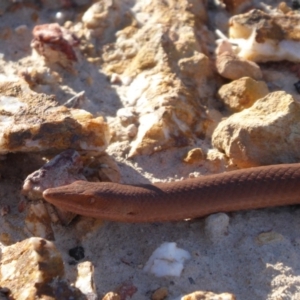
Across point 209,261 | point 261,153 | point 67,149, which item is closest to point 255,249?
point 209,261

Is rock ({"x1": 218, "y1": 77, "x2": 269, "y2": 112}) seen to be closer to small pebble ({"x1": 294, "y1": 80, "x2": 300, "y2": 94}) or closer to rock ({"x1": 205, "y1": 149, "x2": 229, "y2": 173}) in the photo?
small pebble ({"x1": 294, "y1": 80, "x2": 300, "y2": 94})

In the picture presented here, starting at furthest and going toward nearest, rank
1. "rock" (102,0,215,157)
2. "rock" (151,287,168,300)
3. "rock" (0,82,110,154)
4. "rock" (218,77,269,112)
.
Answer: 1. "rock" (218,77,269,112)
2. "rock" (102,0,215,157)
3. "rock" (0,82,110,154)
4. "rock" (151,287,168,300)

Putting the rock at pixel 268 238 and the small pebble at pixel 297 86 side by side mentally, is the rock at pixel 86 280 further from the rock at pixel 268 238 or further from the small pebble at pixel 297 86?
the small pebble at pixel 297 86

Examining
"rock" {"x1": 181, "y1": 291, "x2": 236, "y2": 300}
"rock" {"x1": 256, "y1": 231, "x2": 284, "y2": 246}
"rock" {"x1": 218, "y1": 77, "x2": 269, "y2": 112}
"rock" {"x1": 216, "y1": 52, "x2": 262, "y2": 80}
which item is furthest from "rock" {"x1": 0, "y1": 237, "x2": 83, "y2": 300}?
"rock" {"x1": 216, "y1": 52, "x2": 262, "y2": 80}

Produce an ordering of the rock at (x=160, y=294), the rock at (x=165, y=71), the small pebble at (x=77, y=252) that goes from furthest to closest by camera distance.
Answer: the rock at (x=165, y=71)
the small pebble at (x=77, y=252)
the rock at (x=160, y=294)

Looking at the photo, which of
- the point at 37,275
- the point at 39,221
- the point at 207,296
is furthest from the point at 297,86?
the point at 37,275

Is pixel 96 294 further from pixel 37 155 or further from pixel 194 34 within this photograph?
Answer: pixel 194 34

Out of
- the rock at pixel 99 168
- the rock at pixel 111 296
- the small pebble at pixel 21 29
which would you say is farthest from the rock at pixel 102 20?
the rock at pixel 111 296
